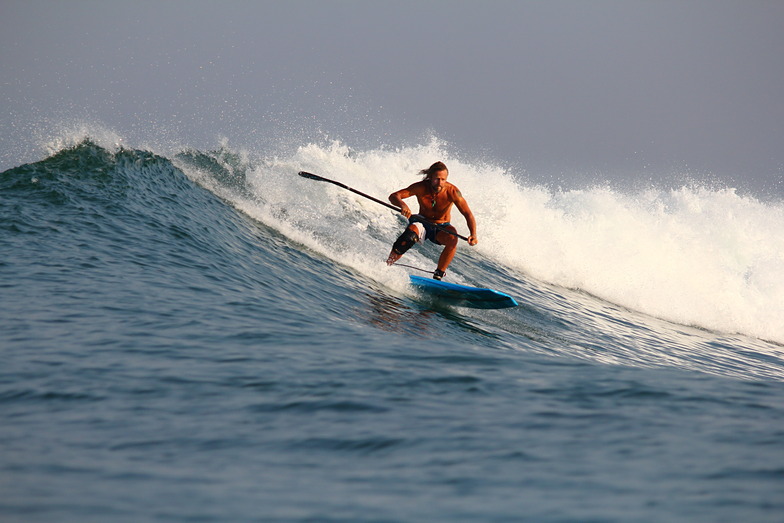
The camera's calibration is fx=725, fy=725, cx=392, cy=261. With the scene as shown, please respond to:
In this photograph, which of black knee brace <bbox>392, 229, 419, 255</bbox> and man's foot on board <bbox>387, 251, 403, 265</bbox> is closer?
black knee brace <bbox>392, 229, 419, 255</bbox>

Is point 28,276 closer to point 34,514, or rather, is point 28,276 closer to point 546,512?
point 34,514

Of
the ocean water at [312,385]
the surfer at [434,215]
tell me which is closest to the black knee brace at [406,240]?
the surfer at [434,215]

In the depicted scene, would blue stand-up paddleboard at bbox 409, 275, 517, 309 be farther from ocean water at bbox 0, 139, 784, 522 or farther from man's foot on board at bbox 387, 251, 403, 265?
man's foot on board at bbox 387, 251, 403, 265

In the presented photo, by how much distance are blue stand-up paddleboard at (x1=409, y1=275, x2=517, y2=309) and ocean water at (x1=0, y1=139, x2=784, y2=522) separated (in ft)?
0.53

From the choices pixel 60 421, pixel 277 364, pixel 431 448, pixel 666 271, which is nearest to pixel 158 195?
pixel 277 364

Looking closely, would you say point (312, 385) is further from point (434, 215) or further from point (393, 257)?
point (393, 257)

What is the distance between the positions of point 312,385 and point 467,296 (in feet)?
17.7

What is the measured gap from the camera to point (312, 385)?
4.91 metres

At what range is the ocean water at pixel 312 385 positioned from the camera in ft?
10.7

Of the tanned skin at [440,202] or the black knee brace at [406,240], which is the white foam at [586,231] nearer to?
the black knee brace at [406,240]

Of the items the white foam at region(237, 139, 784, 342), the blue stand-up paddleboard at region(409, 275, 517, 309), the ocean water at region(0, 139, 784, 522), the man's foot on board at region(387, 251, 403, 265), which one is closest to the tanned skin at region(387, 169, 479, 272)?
the blue stand-up paddleboard at region(409, 275, 517, 309)

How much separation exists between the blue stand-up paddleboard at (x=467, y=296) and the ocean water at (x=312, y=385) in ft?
0.53

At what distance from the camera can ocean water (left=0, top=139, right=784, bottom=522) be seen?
326 cm

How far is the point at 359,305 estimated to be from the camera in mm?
9234
